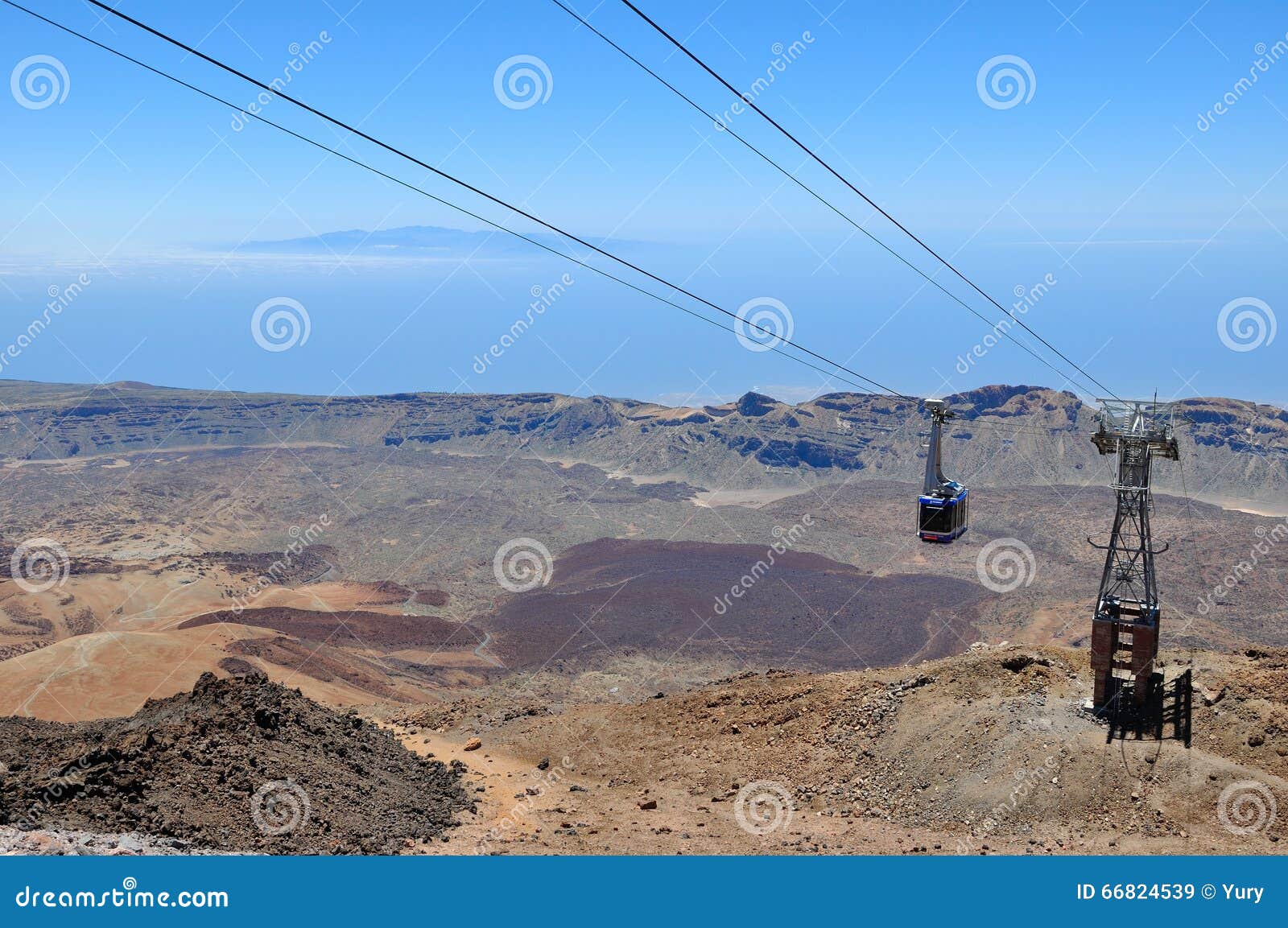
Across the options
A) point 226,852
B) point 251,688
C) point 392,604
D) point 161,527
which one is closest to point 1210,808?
point 226,852

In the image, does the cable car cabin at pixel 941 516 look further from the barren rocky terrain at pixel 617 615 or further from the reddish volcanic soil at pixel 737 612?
the reddish volcanic soil at pixel 737 612

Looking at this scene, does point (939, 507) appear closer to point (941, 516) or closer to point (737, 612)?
point (941, 516)

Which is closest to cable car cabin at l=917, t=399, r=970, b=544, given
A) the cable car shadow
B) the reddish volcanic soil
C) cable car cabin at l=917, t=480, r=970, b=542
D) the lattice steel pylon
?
cable car cabin at l=917, t=480, r=970, b=542

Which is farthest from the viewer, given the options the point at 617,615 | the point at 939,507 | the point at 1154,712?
the point at 617,615

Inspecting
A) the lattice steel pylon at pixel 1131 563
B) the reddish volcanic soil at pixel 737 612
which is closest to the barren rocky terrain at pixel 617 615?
the reddish volcanic soil at pixel 737 612

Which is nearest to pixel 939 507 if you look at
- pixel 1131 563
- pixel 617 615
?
pixel 1131 563

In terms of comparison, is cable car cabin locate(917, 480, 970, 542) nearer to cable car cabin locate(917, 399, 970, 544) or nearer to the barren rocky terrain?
cable car cabin locate(917, 399, 970, 544)
